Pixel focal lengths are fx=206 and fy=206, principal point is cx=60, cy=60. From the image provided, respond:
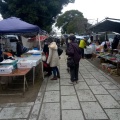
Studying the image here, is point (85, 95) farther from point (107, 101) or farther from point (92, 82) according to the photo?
point (92, 82)

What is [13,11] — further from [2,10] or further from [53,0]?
[53,0]

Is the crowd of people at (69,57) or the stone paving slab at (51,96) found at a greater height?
the crowd of people at (69,57)

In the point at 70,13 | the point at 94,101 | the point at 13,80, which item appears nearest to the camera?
the point at 94,101

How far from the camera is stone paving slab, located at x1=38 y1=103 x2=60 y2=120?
4398 mm

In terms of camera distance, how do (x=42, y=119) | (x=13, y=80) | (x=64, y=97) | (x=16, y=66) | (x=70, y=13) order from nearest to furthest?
(x=42, y=119) → (x=64, y=97) → (x=16, y=66) → (x=13, y=80) → (x=70, y=13)

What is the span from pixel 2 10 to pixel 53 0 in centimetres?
611

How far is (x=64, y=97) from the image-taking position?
575 centimetres

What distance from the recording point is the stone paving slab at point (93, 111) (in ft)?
14.4

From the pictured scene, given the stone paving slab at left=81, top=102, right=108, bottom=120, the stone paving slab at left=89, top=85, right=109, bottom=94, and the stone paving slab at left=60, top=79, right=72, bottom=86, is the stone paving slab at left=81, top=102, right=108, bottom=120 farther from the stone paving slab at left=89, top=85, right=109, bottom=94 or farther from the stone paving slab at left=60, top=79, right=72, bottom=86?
the stone paving slab at left=60, top=79, right=72, bottom=86


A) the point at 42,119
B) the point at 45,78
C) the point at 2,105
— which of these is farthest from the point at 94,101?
the point at 45,78

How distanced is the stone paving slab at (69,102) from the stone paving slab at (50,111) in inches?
7.0

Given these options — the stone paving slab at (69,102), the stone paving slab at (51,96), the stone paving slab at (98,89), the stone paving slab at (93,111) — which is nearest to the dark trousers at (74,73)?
the stone paving slab at (98,89)

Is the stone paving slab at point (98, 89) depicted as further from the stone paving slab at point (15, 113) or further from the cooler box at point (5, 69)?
the cooler box at point (5, 69)

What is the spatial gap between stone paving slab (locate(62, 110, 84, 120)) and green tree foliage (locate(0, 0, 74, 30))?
19.4 meters
